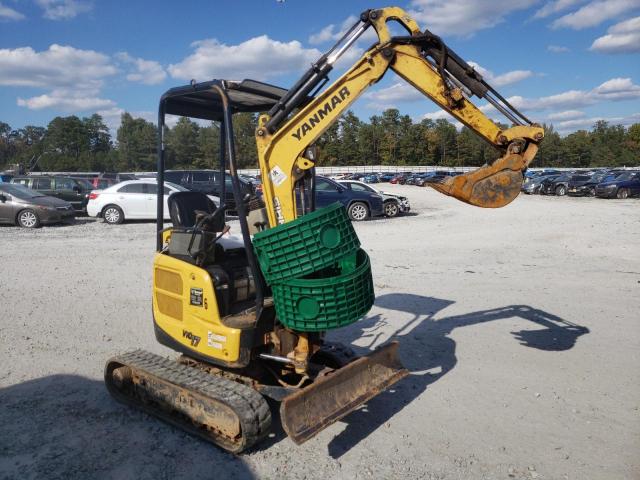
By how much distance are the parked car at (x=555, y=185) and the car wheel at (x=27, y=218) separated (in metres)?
30.7

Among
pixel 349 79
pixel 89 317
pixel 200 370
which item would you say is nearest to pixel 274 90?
pixel 349 79

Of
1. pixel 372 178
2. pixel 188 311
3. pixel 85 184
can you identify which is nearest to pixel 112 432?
pixel 188 311

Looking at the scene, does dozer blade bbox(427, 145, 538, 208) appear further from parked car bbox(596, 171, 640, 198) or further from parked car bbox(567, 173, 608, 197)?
parked car bbox(567, 173, 608, 197)

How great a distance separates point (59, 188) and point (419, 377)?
19.1 meters

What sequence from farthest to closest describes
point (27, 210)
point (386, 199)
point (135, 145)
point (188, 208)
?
point (135, 145), point (386, 199), point (27, 210), point (188, 208)

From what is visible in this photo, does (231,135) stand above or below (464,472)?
above

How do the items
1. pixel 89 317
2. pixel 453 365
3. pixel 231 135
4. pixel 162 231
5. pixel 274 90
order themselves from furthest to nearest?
1. pixel 89 317
2. pixel 453 365
3. pixel 162 231
4. pixel 274 90
5. pixel 231 135

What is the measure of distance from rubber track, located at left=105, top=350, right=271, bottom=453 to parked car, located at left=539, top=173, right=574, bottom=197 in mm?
35349

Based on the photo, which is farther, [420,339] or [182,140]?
[182,140]

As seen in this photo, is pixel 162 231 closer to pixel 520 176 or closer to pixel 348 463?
pixel 348 463

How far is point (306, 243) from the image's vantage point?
155 inches

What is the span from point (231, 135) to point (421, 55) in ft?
5.72

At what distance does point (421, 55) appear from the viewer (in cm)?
463

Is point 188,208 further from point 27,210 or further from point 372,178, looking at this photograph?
point 372,178
